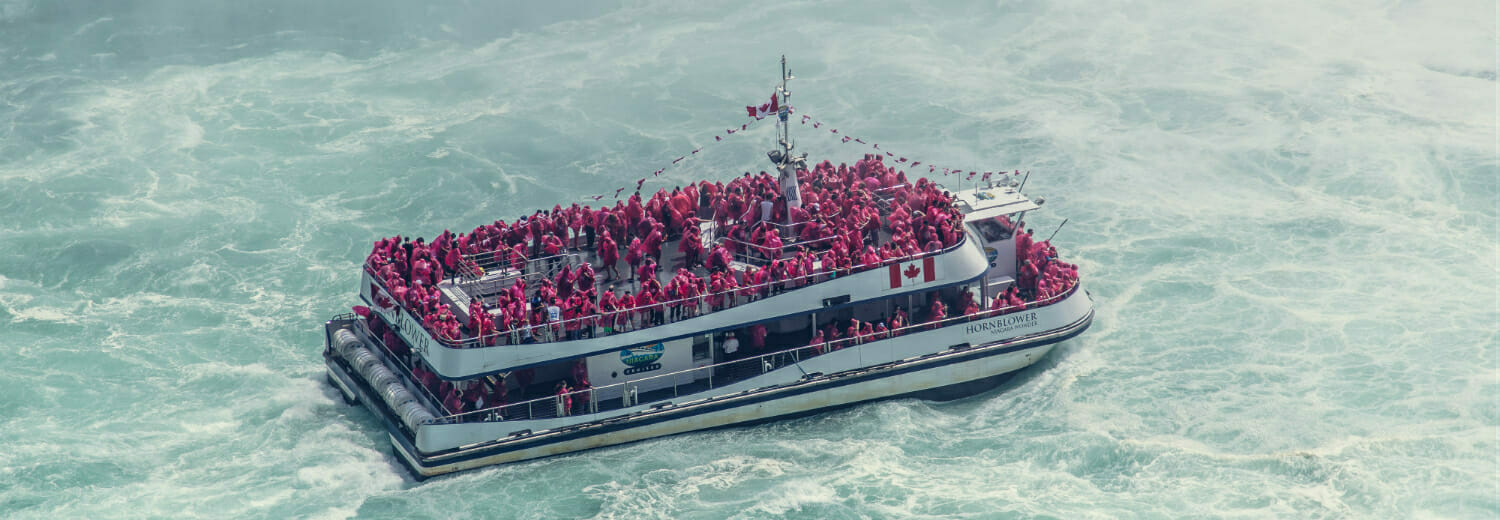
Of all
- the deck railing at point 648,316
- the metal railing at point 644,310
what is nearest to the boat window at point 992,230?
the metal railing at point 644,310

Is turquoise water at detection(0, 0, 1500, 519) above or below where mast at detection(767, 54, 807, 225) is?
below

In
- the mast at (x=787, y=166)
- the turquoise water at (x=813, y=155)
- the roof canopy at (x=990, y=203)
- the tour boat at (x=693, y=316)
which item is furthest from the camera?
the roof canopy at (x=990, y=203)

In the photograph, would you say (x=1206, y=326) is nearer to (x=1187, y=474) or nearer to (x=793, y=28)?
(x=1187, y=474)

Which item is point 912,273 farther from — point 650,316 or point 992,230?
point 650,316

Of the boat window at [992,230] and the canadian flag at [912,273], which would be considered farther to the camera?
the boat window at [992,230]

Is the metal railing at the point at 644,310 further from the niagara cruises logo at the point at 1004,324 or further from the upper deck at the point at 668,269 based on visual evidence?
the niagara cruises logo at the point at 1004,324

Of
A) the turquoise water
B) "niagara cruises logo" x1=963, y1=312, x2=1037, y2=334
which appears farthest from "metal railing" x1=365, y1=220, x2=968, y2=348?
the turquoise water

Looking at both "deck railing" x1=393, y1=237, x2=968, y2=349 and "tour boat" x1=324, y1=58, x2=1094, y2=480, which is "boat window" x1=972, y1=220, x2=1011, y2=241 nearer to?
"tour boat" x1=324, y1=58, x2=1094, y2=480
